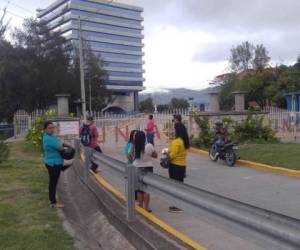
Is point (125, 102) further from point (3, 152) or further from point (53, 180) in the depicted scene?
point (53, 180)

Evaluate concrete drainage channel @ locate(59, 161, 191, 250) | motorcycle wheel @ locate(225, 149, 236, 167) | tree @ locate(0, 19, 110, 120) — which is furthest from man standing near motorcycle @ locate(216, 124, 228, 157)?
tree @ locate(0, 19, 110, 120)

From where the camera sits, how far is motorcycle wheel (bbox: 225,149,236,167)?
47.5ft

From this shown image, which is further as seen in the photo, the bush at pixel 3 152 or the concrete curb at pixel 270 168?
the bush at pixel 3 152

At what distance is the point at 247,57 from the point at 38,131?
62.0 meters

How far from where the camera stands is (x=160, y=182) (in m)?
5.46

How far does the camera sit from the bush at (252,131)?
1936cm

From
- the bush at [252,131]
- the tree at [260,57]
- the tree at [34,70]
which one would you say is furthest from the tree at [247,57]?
the bush at [252,131]

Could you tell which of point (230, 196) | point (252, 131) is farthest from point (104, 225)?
point (252, 131)

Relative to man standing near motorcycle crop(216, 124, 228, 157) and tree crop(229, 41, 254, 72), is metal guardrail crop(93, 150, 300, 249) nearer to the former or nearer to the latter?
man standing near motorcycle crop(216, 124, 228, 157)

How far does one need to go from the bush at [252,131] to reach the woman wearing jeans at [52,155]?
12209 millimetres

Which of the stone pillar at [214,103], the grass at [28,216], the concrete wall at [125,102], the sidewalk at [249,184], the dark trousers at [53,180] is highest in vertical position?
the concrete wall at [125,102]

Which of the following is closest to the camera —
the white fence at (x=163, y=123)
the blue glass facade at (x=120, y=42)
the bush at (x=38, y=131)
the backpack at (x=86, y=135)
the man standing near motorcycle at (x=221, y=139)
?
the backpack at (x=86, y=135)

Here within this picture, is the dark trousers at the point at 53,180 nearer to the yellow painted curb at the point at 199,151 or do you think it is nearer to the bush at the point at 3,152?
the bush at the point at 3,152

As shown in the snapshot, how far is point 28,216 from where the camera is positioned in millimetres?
7156
